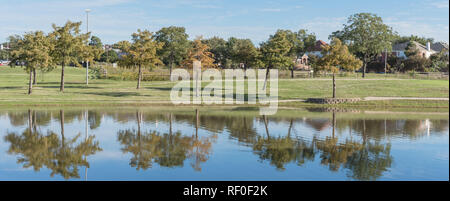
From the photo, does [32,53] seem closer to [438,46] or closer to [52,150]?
[52,150]

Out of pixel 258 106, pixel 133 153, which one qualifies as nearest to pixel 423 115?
pixel 258 106

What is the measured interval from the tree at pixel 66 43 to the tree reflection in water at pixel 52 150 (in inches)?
1132

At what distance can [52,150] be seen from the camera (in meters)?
20.0

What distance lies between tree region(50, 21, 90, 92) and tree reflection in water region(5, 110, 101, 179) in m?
28.8

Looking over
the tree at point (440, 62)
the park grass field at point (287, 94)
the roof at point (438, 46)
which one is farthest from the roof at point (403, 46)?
the park grass field at point (287, 94)

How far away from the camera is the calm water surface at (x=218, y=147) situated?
53.6 feet

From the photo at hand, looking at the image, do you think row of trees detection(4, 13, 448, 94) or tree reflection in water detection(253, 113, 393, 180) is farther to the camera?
row of trees detection(4, 13, 448, 94)

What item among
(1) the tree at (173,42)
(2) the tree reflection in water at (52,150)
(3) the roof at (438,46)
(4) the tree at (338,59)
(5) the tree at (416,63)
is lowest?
(2) the tree reflection in water at (52,150)

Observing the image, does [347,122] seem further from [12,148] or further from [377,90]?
[377,90]

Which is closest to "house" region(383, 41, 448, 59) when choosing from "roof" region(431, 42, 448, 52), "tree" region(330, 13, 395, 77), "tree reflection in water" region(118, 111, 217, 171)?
"roof" region(431, 42, 448, 52)

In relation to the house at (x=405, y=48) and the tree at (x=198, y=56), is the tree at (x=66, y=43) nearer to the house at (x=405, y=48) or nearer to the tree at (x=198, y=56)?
the tree at (x=198, y=56)

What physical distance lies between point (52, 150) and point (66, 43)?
35582 millimetres

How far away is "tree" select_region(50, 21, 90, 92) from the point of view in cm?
5244

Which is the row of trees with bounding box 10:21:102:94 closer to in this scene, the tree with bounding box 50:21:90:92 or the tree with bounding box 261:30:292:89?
the tree with bounding box 50:21:90:92
